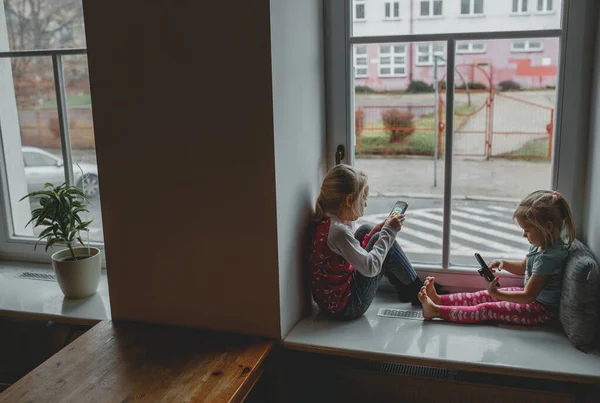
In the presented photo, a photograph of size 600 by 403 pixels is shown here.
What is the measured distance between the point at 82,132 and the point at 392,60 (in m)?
1.39

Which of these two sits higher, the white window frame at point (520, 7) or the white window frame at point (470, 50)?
the white window frame at point (520, 7)

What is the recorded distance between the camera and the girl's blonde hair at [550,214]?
180cm

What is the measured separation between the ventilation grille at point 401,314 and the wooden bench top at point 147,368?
0.47 meters

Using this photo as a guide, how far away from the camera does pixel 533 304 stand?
1888 millimetres

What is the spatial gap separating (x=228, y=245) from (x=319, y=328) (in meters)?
0.43

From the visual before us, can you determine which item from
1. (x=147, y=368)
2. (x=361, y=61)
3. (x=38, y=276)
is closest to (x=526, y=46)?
(x=361, y=61)

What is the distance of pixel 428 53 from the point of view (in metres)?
2.04

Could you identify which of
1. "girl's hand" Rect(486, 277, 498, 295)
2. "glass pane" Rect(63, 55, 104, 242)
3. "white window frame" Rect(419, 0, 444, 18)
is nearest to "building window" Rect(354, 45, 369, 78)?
"white window frame" Rect(419, 0, 444, 18)

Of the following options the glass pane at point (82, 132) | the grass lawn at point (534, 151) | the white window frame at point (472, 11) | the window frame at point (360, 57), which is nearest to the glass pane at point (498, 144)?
the grass lawn at point (534, 151)

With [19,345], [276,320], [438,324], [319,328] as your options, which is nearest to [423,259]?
[438,324]

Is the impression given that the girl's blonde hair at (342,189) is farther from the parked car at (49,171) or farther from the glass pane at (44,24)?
the glass pane at (44,24)

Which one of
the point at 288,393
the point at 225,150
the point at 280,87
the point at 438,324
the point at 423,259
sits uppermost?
the point at 280,87

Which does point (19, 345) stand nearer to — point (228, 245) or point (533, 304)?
point (228, 245)

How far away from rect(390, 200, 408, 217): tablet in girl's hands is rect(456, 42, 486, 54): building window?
578 millimetres
